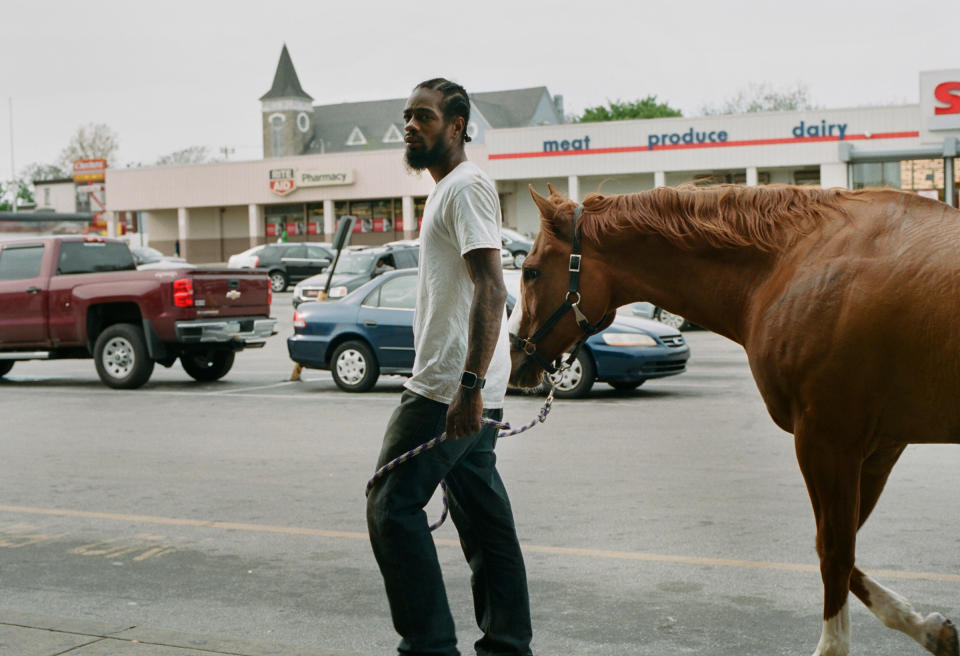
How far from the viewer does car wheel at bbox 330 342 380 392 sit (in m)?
14.4

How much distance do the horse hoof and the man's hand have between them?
1.90 meters

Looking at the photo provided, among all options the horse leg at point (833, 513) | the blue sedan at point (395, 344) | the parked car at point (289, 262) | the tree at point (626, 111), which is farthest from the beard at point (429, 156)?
the tree at point (626, 111)

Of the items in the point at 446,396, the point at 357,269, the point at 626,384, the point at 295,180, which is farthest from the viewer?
the point at 295,180

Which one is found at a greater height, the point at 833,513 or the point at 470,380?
the point at 470,380

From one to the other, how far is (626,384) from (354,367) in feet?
11.8

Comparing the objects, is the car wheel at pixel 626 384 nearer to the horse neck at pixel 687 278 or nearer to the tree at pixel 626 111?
the horse neck at pixel 687 278

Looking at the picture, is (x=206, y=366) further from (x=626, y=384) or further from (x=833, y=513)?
(x=833, y=513)

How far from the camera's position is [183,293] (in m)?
14.7

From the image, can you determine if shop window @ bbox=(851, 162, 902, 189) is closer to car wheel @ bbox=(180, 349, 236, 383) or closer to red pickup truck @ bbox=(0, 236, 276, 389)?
car wheel @ bbox=(180, 349, 236, 383)

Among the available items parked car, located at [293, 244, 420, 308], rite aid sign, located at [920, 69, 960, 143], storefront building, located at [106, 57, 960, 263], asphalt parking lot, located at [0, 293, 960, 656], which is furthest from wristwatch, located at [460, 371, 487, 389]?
storefront building, located at [106, 57, 960, 263]

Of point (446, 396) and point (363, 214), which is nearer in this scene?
point (446, 396)

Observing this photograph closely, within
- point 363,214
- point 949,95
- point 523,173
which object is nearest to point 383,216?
point 363,214

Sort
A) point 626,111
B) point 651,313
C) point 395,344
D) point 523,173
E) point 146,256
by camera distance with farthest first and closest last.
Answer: point 626,111 → point 523,173 → point 146,256 → point 651,313 → point 395,344

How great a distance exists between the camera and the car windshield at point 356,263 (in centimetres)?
2686
